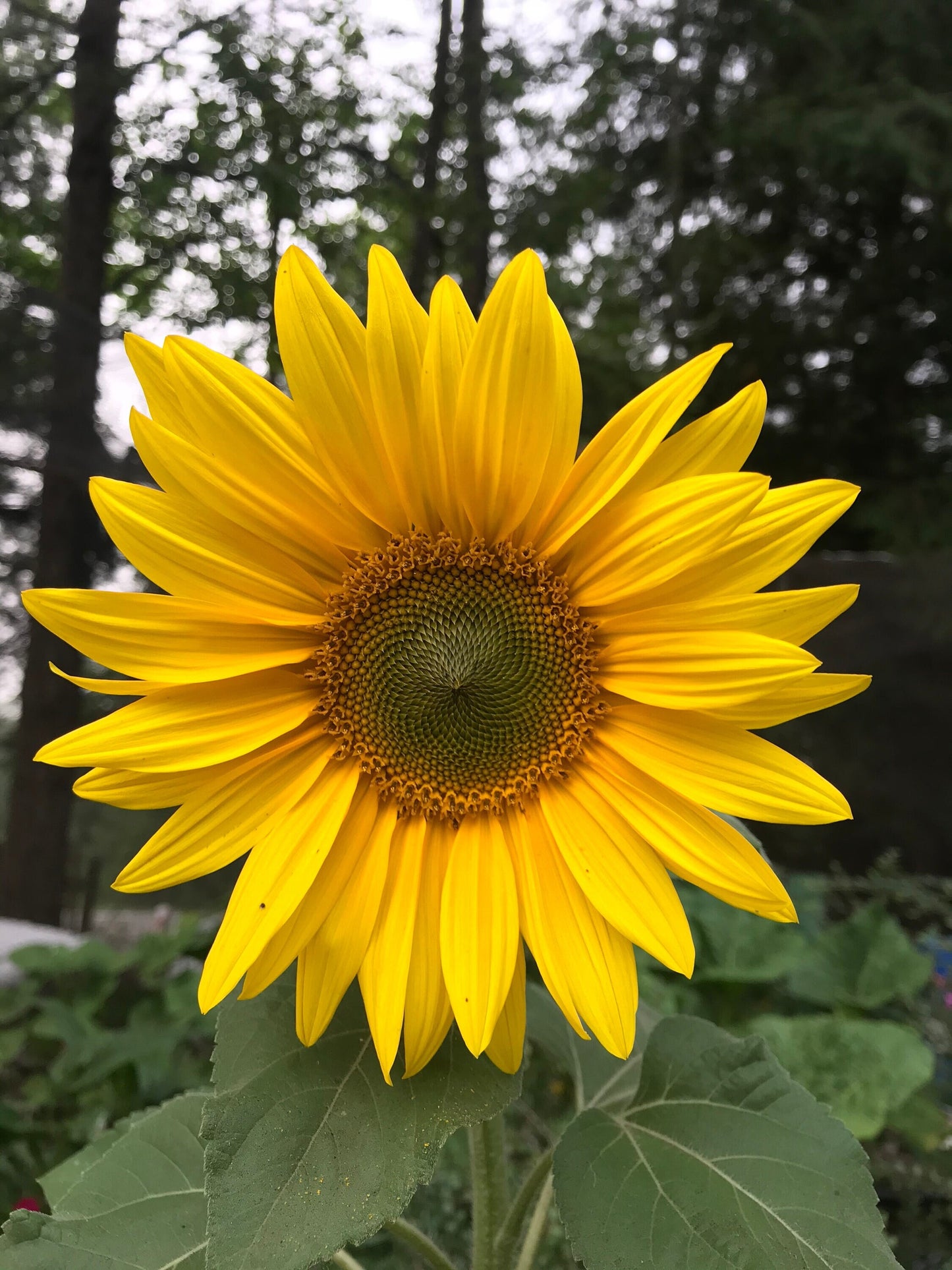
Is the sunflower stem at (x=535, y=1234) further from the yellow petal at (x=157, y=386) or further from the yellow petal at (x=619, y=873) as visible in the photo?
the yellow petal at (x=157, y=386)

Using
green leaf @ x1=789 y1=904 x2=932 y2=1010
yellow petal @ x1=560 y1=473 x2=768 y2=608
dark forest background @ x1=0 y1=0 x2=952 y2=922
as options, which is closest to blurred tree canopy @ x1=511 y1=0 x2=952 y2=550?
dark forest background @ x1=0 y1=0 x2=952 y2=922

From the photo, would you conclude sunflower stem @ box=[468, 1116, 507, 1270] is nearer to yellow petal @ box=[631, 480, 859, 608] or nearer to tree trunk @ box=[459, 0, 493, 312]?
yellow petal @ box=[631, 480, 859, 608]

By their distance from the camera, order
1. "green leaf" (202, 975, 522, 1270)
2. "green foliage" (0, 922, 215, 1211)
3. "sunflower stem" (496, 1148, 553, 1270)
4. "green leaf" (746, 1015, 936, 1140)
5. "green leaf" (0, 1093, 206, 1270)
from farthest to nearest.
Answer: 1. "green foliage" (0, 922, 215, 1211)
2. "green leaf" (746, 1015, 936, 1140)
3. "sunflower stem" (496, 1148, 553, 1270)
4. "green leaf" (0, 1093, 206, 1270)
5. "green leaf" (202, 975, 522, 1270)

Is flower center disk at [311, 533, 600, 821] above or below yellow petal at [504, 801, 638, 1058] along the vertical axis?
above

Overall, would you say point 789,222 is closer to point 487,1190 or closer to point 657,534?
point 657,534

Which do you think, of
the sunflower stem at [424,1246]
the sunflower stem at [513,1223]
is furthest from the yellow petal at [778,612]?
the sunflower stem at [424,1246]

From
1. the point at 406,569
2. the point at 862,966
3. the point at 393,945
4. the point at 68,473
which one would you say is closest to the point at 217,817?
the point at 393,945

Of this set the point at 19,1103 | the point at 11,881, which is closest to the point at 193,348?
the point at 19,1103
